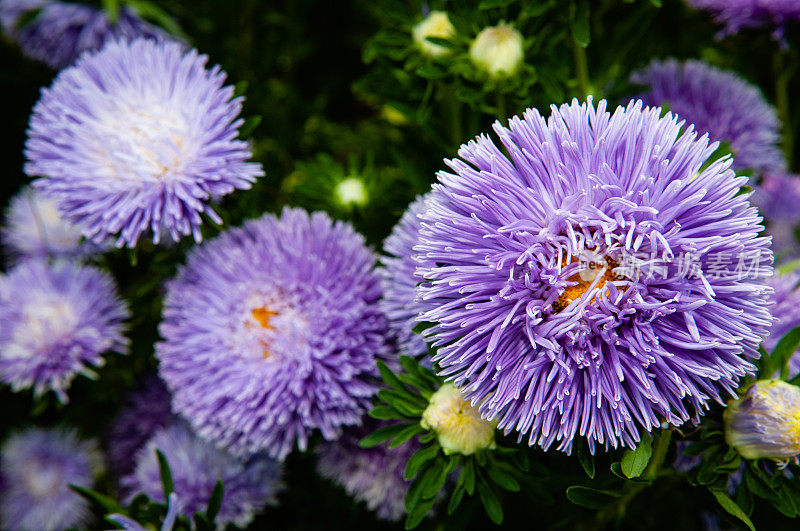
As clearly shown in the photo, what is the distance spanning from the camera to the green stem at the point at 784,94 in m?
1.27

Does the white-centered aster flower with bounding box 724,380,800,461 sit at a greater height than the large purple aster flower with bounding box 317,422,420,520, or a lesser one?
greater

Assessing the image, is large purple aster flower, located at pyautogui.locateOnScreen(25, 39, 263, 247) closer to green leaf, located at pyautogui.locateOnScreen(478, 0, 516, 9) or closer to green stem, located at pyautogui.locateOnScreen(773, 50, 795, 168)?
green leaf, located at pyautogui.locateOnScreen(478, 0, 516, 9)

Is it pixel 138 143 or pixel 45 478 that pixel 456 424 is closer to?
pixel 138 143

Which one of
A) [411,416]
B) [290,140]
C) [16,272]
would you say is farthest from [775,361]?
[16,272]

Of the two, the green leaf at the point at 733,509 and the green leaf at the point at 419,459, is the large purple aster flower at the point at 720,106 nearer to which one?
the green leaf at the point at 733,509

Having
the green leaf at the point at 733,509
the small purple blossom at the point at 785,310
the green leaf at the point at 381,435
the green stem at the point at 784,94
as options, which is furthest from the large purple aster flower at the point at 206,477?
the green stem at the point at 784,94

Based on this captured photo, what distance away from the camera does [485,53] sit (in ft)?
2.98

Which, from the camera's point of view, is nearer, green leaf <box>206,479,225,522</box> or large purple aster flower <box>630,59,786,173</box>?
green leaf <box>206,479,225,522</box>

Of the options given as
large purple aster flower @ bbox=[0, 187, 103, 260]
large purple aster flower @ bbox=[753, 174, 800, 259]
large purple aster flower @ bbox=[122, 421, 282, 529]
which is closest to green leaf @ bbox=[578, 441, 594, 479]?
large purple aster flower @ bbox=[122, 421, 282, 529]

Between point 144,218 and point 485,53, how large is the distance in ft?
1.80

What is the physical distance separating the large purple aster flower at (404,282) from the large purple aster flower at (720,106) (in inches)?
20.8

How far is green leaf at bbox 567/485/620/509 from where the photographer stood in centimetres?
73

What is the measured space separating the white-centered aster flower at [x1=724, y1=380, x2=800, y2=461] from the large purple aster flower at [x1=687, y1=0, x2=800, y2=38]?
69 centimetres

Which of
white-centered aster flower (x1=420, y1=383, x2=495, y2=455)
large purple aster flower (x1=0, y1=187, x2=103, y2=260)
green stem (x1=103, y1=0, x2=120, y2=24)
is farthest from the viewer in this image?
large purple aster flower (x1=0, y1=187, x2=103, y2=260)
